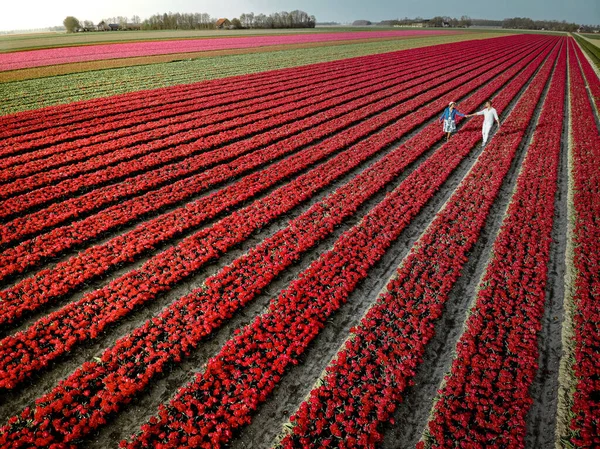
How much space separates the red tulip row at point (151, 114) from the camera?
52.1 feet

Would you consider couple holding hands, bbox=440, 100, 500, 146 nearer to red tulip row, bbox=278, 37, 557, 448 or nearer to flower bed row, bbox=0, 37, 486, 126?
red tulip row, bbox=278, 37, 557, 448

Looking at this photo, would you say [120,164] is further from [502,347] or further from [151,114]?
[502,347]

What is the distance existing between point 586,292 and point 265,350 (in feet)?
24.5

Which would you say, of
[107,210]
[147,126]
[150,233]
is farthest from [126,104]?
[150,233]

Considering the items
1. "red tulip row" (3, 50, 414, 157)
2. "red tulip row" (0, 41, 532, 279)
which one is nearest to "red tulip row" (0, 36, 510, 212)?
"red tulip row" (0, 41, 532, 279)

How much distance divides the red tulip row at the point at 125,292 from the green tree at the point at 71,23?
14870cm

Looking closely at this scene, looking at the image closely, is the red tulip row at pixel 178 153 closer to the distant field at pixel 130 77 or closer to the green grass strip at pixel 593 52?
the distant field at pixel 130 77

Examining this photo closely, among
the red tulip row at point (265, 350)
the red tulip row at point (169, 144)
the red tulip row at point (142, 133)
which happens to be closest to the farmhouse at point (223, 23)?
the red tulip row at point (142, 133)

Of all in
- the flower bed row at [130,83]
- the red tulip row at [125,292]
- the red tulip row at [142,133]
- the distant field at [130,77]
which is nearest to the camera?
the red tulip row at [125,292]

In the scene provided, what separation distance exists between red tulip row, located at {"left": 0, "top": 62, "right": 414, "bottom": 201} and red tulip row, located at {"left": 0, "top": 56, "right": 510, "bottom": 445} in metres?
7.50

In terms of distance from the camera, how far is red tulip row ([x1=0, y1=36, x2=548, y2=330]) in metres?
7.51

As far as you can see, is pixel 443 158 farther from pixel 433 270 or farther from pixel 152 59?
pixel 152 59

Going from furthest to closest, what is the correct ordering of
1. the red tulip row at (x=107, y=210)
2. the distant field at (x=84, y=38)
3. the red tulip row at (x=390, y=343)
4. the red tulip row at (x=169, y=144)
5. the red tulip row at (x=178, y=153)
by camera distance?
the distant field at (x=84, y=38)
the red tulip row at (x=169, y=144)
the red tulip row at (x=178, y=153)
the red tulip row at (x=107, y=210)
the red tulip row at (x=390, y=343)

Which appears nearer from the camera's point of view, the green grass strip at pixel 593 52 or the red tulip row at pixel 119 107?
the red tulip row at pixel 119 107
